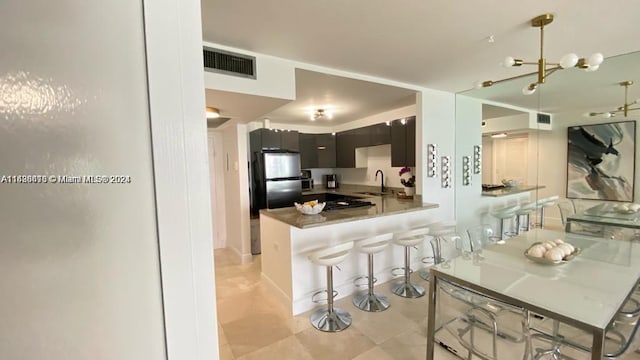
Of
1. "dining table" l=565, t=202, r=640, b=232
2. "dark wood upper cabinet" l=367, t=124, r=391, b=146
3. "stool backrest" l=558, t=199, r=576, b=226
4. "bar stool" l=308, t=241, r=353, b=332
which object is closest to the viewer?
"bar stool" l=308, t=241, r=353, b=332

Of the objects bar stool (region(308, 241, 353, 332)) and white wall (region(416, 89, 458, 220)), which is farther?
white wall (region(416, 89, 458, 220))

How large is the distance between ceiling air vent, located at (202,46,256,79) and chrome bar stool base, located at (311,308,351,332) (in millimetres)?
2251

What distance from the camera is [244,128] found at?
3.85m

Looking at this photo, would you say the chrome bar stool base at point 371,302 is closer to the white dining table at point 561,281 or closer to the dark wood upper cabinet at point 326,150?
the white dining table at point 561,281

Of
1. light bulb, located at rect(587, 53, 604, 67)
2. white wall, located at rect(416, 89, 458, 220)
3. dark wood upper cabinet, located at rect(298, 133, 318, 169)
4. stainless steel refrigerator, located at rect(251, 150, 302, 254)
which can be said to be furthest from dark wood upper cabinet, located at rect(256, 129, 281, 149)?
light bulb, located at rect(587, 53, 604, 67)

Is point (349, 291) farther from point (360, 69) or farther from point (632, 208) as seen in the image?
point (632, 208)

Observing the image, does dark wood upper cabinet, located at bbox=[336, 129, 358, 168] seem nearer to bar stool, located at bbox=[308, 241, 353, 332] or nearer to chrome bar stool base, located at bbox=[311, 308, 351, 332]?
bar stool, located at bbox=[308, 241, 353, 332]

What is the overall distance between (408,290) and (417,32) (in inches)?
99.2

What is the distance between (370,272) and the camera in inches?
106

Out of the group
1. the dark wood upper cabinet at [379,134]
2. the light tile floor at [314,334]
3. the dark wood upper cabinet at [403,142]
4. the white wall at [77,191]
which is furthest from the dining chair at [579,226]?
the white wall at [77,191]

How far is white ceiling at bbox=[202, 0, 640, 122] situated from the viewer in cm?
173

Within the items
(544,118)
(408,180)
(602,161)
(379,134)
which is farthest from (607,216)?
→ (379,134)

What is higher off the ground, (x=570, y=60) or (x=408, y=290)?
(x=570, y=60)

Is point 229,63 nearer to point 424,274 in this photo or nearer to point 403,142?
point 403,142
